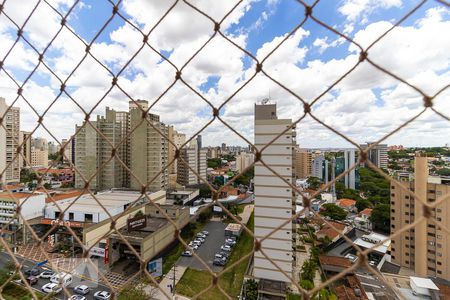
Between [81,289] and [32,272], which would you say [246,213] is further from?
[32,272]

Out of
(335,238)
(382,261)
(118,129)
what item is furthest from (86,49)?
(118,129)

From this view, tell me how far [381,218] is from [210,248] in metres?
5.92

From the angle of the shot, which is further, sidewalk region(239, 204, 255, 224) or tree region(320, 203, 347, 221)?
sidewalk region(239, 204, 255, 224)

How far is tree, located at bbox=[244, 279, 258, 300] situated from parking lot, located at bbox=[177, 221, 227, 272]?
0.83m

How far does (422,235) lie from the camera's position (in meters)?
5.41

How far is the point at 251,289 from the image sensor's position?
4836 millimetres

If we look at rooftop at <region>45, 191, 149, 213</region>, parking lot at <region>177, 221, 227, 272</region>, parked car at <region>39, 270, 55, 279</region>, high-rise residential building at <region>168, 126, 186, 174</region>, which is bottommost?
parking lot at <region>177, 221, 227, 272</region>

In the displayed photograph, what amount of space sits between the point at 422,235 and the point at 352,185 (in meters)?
9.81

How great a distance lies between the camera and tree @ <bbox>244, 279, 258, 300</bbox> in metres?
4.72

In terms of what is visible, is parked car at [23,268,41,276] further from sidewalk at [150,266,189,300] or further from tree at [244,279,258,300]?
tree at [244,279,258,300]

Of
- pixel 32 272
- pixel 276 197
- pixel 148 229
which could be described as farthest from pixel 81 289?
pixel 276 197

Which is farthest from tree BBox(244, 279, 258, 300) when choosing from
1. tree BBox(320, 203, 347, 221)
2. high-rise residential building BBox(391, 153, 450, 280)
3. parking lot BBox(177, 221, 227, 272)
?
tree BBox(320, 203, 347, 221)

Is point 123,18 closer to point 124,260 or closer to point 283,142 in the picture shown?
point 283,142

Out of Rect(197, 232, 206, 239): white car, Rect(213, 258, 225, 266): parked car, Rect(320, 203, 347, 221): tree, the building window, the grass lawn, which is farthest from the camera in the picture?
Rect(320, 203, 347, 221): tree
